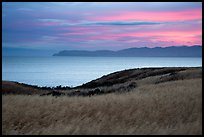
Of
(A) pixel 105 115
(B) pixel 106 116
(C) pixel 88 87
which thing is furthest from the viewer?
(C) pixel 88 87

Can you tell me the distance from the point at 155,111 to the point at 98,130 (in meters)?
4.61

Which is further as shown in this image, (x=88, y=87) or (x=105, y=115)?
(x=88, y=87)

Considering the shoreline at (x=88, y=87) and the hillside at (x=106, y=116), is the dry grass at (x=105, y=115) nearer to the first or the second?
the hillside at (x=106, y=116)

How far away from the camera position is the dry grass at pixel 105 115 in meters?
12.9

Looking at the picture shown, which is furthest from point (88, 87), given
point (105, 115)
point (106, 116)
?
point (106, 116)

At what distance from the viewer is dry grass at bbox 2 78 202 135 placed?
509 inches

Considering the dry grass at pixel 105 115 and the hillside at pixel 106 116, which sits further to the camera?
the dry grass at pixel 105 115

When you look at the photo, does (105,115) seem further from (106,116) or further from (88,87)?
(88,87)

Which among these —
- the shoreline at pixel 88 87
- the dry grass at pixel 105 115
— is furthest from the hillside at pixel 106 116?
the shoreline at pixel 88 87

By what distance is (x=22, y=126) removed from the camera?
14.1 meters

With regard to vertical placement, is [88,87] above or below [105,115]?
above

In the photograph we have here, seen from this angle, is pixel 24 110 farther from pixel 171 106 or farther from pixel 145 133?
pixel 171 106

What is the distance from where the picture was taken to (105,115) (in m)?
15.5

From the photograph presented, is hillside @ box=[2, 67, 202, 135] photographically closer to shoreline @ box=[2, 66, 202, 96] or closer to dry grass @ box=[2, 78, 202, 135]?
dry grass @ box=[2, 78, 202, 135]
